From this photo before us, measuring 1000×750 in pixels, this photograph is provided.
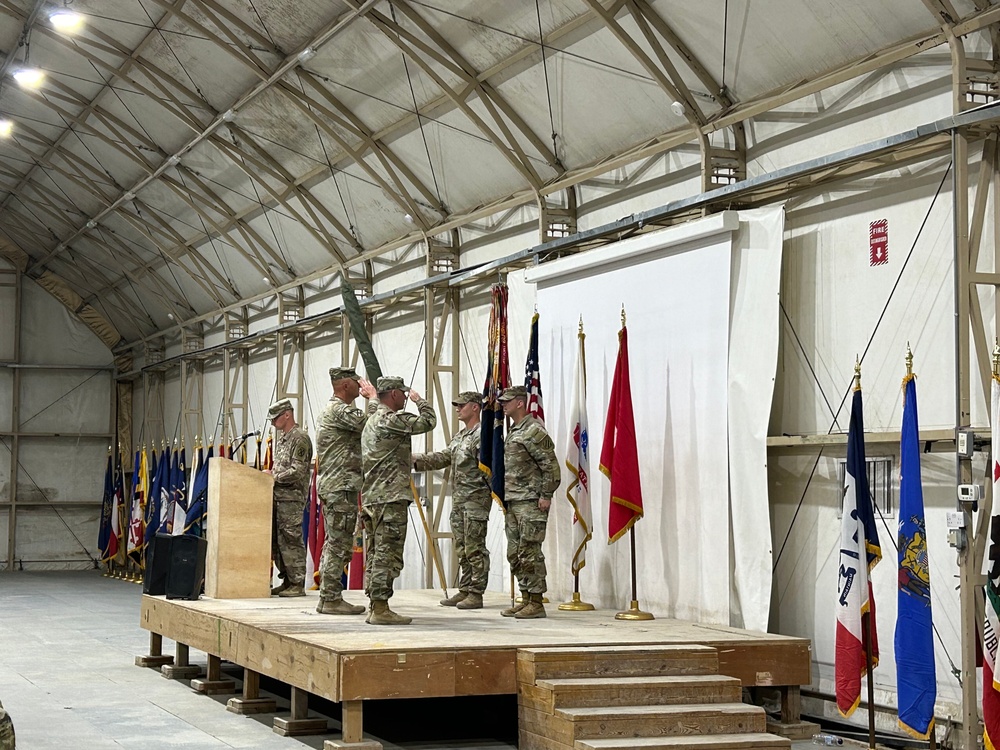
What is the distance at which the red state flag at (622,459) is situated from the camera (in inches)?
338

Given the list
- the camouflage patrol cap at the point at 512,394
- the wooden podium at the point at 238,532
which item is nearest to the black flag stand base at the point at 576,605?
the camouflage patrol cap at the point at 512,394

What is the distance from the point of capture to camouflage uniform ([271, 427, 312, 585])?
9.85m

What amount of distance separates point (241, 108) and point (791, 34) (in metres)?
7.33

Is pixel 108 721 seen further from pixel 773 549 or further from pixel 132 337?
pixel 132 337

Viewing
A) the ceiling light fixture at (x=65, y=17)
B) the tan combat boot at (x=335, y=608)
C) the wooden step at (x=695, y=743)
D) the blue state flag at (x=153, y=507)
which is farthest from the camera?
the blue state flag at (x=153, y=507)

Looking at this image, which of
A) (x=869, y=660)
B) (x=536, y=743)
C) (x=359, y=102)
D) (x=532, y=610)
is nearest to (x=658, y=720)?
(x=536, y=743)

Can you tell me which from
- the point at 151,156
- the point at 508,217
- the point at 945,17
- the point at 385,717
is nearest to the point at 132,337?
the point at 151,156

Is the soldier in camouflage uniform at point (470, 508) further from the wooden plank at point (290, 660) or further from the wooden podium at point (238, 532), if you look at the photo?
the wooden plank at point (290, 660)

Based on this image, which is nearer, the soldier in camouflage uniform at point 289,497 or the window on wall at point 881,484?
the window on wall at point 881,484

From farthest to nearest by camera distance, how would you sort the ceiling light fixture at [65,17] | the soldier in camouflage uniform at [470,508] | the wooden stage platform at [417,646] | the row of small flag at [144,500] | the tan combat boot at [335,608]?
the row of small flag at [144,500]
the ceiling light fixture at [65,17]
the soldier in camouflage uniform at [470,508]
the tan combat boot at [335,608]
the wooden stage platform at [417,646]

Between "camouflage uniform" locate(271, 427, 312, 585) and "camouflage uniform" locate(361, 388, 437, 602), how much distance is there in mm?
2475

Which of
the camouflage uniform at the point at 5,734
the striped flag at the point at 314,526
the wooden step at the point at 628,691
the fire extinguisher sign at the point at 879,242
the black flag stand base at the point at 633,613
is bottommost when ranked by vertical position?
the wooden step at the point at 628,691

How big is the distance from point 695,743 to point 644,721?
258 mm

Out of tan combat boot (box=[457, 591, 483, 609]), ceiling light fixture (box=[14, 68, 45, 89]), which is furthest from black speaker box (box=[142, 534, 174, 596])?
ceiling light fixture (box=[14, 68, 45, 89])
